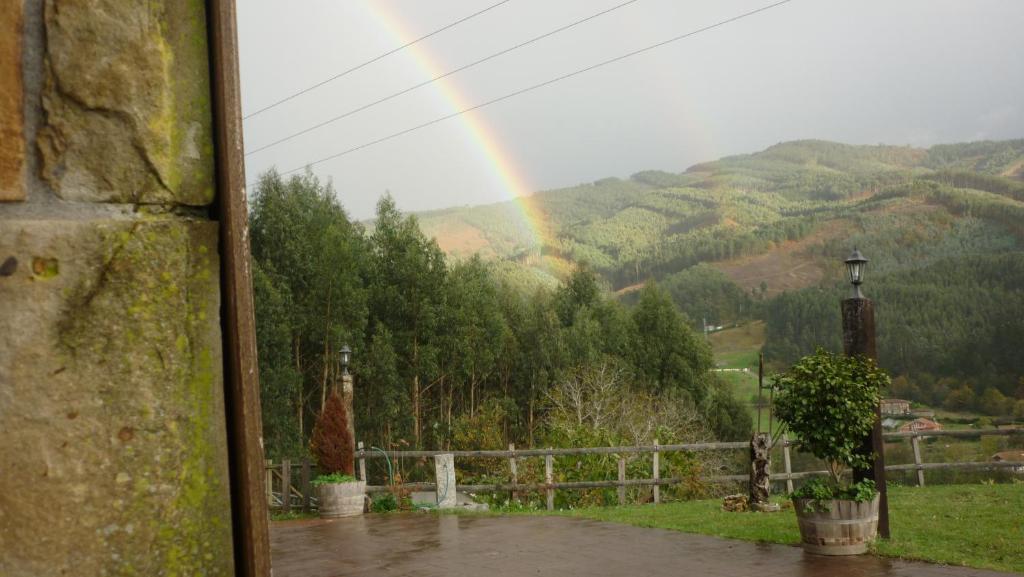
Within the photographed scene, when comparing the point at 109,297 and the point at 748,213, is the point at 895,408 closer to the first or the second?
the point at 109,297

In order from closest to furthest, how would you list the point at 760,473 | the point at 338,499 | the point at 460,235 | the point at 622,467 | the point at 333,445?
the point at 760,473 < the point at 338,499 < the point at 333,445 < the point at 622,467 < the point at 460,235

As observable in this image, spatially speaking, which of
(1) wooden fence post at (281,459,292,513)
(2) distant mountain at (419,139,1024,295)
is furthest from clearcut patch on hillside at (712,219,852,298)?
(1) wooden fence post at (281,459,292,513)

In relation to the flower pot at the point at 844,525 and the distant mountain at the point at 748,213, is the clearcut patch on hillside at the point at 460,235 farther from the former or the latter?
the flower pot at the point at 844,525

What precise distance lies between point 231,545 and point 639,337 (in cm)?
4467

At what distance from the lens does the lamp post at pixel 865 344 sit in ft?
A: 27.5

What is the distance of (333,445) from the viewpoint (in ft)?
48.8

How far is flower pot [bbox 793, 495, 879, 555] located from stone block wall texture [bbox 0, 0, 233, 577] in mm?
8171

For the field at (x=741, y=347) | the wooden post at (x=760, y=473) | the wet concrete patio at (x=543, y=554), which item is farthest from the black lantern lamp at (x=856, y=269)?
the field at (x=741, y=347)

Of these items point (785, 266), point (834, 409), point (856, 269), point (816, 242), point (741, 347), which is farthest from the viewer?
point (816, 242)

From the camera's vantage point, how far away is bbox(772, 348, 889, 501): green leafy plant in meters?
8.13

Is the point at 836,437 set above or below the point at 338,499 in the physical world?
above

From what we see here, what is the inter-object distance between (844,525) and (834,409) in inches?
44.2

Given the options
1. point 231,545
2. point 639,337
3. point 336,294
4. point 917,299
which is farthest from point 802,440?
point 917,299

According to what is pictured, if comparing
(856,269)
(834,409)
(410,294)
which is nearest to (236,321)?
(834,409)
